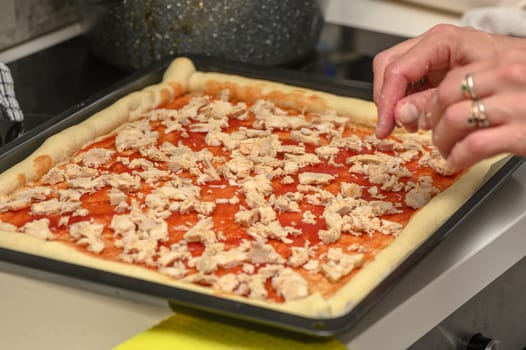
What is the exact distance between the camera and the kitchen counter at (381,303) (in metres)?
1.07

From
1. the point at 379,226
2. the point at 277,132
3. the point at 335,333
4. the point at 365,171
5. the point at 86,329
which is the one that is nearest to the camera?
the point at 335,333

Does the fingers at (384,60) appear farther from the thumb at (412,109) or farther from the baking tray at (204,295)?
the baking tray at (204,295)

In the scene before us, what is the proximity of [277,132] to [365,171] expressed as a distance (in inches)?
7.3

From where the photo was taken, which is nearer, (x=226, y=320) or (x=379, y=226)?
(x=226, y=320)

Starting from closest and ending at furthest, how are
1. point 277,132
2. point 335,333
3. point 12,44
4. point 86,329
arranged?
1. point 335,333
2. point 86,329
3. point 277,132
4. point 12,44

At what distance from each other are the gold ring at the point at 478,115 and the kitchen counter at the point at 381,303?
0.61 feet

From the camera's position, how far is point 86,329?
110 cm

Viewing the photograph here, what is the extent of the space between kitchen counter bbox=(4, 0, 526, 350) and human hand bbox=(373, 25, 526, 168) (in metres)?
0.15

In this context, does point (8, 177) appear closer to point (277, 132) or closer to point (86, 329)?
point (86, 329)

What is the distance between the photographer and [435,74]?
4.32ft

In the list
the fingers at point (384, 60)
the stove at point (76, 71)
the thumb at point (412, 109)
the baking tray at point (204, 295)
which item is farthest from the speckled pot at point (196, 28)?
the thumb at point (412, 109)

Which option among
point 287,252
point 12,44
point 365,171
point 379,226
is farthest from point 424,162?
point 12,44

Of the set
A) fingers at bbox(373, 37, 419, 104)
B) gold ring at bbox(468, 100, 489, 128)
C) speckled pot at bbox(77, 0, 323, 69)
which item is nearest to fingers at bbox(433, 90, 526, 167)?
gold ring at bbox(468, 100, 489, 128)

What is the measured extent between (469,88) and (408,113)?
17cm
